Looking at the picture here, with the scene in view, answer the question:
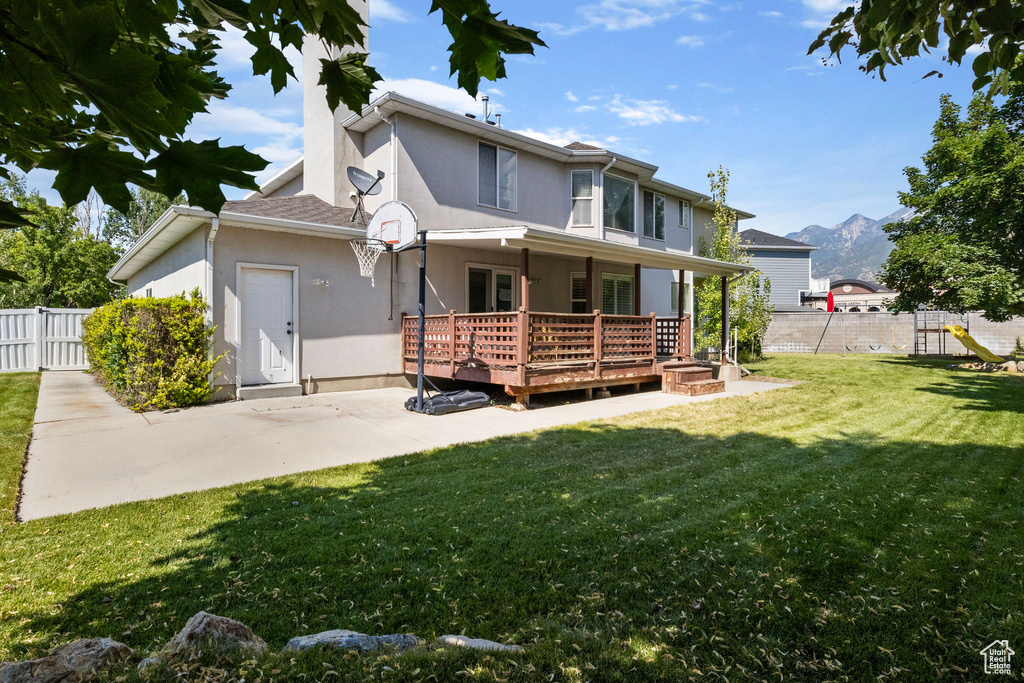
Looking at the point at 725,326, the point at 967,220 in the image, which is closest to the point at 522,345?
the point at 725,326

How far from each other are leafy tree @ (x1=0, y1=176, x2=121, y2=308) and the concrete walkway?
14.2 meters

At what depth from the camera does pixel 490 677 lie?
1.85 m

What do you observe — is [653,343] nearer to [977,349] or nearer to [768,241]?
[977,349]

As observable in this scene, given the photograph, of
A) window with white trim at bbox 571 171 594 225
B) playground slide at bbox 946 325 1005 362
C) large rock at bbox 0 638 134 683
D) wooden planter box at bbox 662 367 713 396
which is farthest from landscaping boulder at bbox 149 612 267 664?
playground slide at bbox 946 325 1005 362

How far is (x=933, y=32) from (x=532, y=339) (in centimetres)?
704

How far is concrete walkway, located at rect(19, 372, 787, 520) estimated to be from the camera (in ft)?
15.6

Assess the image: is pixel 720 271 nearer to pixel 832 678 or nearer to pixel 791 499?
pixel 791 499

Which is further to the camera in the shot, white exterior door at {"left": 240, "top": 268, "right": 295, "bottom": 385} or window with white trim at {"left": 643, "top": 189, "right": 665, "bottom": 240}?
window with white trim at {"left": 643, "top": 189, "right": 665, "bottom": 240}

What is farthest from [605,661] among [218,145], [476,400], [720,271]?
[720,271]

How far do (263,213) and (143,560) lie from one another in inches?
305

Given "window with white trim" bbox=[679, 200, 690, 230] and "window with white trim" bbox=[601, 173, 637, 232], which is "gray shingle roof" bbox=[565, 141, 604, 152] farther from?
"window with white trim" bbox=[679, 200, 690, 230]

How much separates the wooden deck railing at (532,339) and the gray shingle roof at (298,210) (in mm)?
2550

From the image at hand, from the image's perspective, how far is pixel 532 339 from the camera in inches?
374

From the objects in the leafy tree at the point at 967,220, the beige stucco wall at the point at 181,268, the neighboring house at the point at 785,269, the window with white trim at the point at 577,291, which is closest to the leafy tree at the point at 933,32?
the beige stucco wall at the point at 181,268
